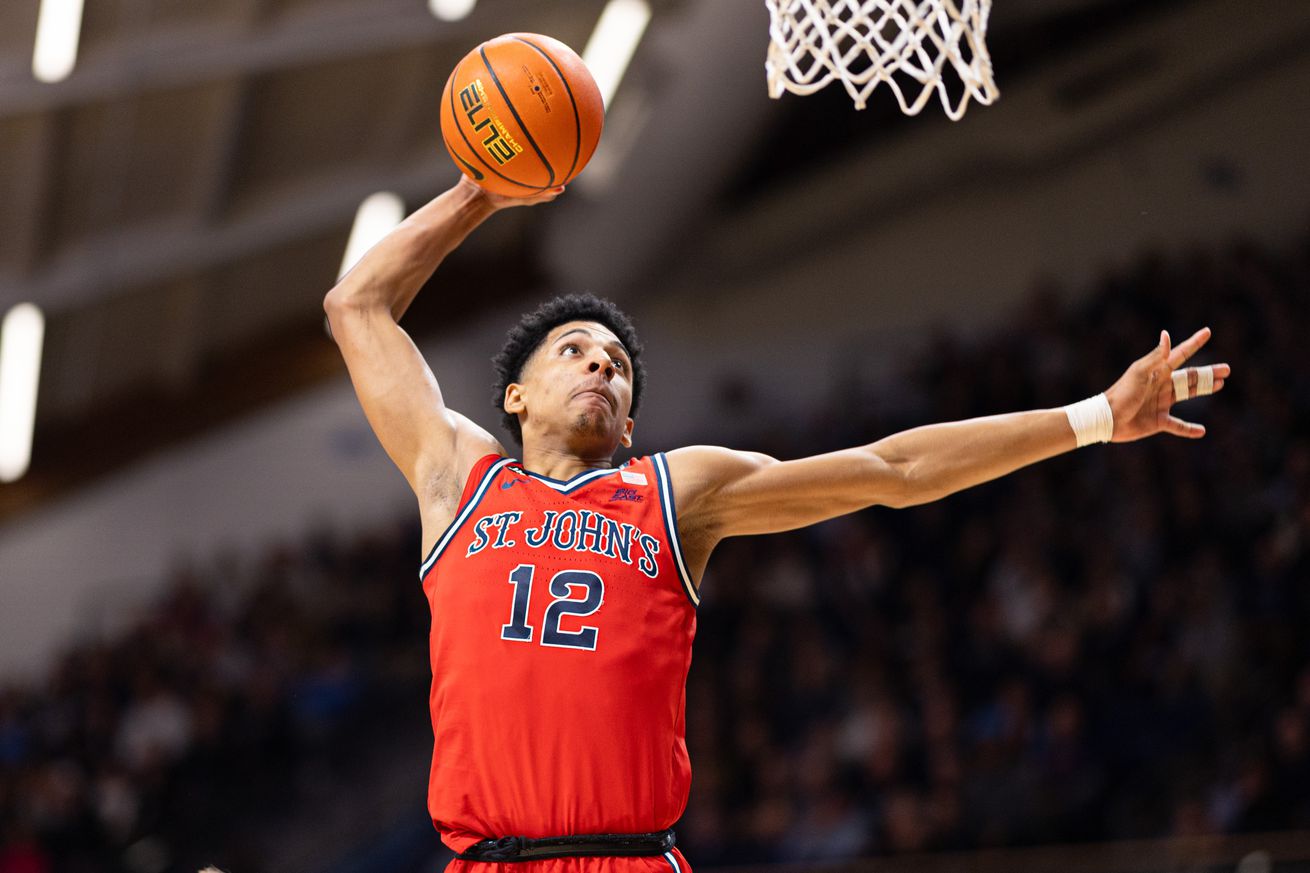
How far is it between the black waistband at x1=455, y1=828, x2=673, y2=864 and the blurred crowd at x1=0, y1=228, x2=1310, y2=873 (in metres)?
5.20

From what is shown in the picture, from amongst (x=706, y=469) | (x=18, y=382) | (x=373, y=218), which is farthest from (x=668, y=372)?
(x=706, y=469)

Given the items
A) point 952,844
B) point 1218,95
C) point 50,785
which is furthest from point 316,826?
point 1218,95

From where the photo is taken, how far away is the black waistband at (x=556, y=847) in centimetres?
314

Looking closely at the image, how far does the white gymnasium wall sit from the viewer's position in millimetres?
14250

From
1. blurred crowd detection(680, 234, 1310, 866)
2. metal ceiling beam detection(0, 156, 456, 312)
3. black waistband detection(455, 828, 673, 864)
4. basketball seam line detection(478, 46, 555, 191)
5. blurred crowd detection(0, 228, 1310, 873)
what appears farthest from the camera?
metal ceiling beam detection(0, 156, 456, 312)

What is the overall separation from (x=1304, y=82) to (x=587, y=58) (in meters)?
6.40

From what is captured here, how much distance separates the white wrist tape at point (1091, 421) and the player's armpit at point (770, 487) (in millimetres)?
446

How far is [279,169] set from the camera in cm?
1207

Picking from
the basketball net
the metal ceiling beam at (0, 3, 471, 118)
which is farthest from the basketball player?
the metal ceiling beam at (0, 3, 471, 118)

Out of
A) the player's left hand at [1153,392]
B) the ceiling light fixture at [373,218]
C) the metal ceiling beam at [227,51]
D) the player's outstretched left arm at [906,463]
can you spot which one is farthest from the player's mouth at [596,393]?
the ceiling light fixture at [373,218]

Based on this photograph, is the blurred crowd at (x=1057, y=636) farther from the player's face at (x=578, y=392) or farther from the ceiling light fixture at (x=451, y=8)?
the player's face at (x=578, y=392)

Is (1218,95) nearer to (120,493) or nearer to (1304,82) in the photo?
(1304,82)

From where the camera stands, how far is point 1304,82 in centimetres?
1259

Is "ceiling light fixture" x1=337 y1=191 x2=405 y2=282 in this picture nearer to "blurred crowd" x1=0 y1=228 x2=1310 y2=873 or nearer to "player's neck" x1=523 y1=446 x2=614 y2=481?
"blurred crowd" x1=0 y1=228 x2=1310 y2=873
